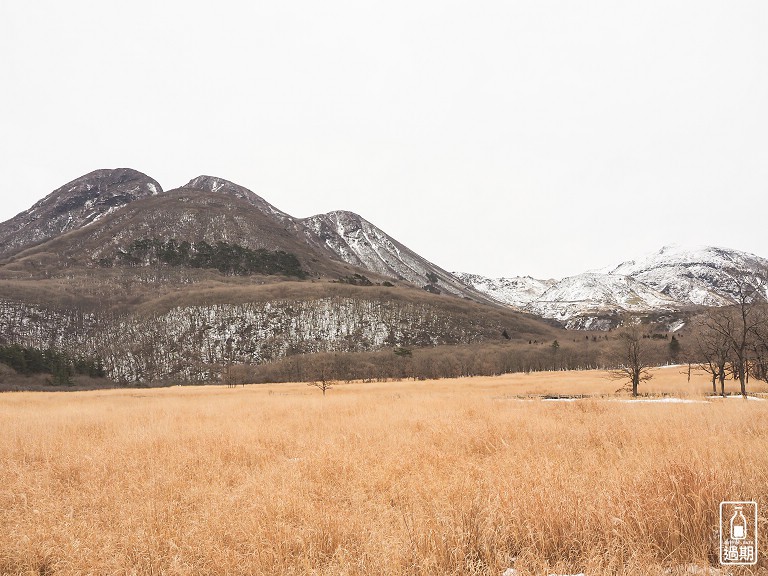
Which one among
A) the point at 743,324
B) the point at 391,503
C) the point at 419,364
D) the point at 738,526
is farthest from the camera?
the point at 419,364

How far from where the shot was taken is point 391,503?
17.8 ft

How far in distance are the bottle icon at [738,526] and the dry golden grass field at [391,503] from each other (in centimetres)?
18

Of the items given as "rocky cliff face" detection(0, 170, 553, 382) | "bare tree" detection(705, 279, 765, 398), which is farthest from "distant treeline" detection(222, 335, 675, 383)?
"bare tree" detection(705, 279, 765, 398)

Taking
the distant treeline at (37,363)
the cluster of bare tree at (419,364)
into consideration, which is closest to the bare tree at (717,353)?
the cluster of bare tree at (419,364)

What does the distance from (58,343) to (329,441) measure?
132405 millimetres

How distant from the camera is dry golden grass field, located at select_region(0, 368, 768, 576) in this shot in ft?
11.5

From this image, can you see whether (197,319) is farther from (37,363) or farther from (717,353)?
(717,353)

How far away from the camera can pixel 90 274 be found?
159 meters

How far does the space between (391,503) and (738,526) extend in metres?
3.66

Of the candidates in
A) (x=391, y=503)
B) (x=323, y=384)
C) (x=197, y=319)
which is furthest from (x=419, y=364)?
(x=391, y=503)

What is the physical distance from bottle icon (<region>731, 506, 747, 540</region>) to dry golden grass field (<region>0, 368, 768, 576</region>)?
0.18m

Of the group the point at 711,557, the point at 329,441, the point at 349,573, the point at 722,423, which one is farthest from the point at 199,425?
the point at 722,423

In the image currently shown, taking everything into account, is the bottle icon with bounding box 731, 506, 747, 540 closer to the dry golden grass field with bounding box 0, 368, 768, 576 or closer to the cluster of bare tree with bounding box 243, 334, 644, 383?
the dry golden grass field with bounding box 0, 368, 768, 576

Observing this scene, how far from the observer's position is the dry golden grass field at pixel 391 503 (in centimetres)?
352
